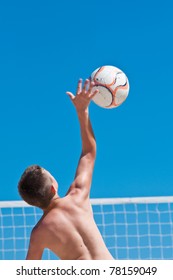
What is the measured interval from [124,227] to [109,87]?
5045 millimetres

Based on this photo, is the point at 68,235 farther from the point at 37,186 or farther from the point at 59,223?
the point at 37,186

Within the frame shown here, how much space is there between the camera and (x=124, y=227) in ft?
35.5

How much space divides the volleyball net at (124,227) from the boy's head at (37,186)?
5.66 m

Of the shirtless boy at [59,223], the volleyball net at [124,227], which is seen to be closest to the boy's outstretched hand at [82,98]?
the shirtless boy at [59,223]

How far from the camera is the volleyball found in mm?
6133

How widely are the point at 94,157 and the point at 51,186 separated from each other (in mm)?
516

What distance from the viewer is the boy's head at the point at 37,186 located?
4688mm

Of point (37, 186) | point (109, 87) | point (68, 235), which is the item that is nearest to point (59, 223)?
→ point (68, 235)

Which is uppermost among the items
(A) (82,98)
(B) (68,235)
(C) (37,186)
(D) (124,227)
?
(D) (124,227)

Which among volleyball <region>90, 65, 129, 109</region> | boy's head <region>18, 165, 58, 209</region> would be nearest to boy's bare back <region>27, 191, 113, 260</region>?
boy's head <region>18, 165, 58, 209</region>
